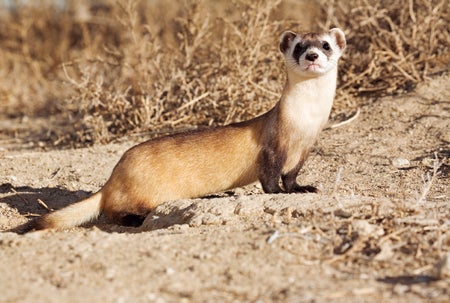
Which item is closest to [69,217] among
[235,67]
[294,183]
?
[294,183]

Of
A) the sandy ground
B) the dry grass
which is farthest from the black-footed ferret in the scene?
the dry grass

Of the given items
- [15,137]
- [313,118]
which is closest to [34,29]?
[15,137]

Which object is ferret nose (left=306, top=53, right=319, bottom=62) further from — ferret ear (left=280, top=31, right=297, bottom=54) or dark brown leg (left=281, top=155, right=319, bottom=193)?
dark brown leg (left=281, top=155, right=319, bottom=193)

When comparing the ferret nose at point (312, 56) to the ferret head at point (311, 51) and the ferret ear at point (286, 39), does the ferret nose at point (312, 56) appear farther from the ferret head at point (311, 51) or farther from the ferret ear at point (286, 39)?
the ferret ear at point (286, 39)

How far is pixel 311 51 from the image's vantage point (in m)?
3.83

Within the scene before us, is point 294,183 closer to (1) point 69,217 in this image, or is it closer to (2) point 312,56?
(2) point 312,56

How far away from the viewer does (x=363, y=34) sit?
230 inches

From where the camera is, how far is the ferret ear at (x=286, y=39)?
4.10 metres

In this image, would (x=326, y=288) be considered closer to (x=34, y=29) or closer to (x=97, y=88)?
(x=97, y=88)

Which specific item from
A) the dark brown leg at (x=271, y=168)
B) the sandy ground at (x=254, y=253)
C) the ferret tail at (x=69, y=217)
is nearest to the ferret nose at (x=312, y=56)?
the dark brown leg at (x=271, y=168)

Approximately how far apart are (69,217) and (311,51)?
5.16 ft

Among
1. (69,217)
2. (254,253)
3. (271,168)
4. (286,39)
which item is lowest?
(69,217)

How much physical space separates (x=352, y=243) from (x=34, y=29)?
6.91 meters

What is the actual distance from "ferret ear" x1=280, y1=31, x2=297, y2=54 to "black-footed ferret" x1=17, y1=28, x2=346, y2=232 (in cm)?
3
